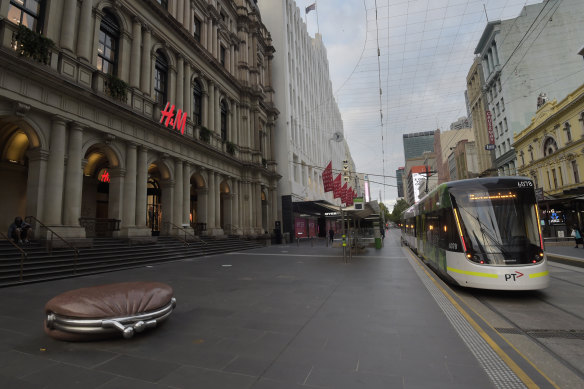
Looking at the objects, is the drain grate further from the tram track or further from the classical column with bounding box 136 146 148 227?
the classical column with bounding box 136 146 148 227

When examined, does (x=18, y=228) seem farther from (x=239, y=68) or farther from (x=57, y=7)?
(x=239, y=68)

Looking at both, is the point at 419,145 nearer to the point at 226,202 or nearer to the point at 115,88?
the point at 226,202

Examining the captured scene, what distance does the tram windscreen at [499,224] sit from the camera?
6812 mm

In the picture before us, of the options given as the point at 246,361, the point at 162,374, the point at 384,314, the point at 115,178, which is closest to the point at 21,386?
the point at 162,374

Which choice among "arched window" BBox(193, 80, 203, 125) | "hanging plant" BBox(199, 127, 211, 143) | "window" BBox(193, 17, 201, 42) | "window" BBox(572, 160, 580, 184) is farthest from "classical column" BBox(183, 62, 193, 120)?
"window" BBox(572, 160, 580, 184)

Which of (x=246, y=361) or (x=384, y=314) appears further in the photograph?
(x=384, y=314)

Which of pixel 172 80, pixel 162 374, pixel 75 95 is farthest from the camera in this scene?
pixel 172 80

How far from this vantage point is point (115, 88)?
48.8 ft

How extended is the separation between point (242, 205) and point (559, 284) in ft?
77.4

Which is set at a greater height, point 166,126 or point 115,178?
point 166,126

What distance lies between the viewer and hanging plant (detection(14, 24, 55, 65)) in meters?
10.8

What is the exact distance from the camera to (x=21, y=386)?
292cm

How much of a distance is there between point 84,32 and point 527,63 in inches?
1982

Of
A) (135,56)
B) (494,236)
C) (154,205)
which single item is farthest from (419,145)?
(494,236)
